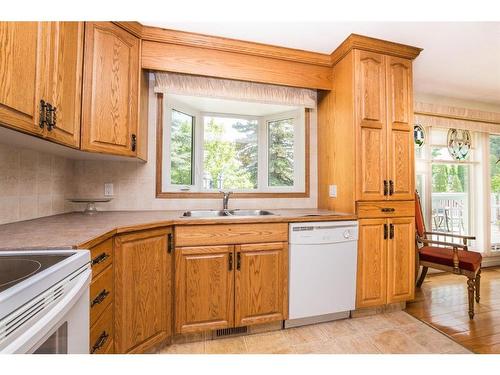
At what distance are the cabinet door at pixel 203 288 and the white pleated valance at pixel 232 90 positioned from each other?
141cm

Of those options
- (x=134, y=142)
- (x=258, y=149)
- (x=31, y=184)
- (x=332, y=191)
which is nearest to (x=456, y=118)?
(x=332, y=191)

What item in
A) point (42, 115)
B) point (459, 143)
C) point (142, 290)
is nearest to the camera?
point (42, 115)

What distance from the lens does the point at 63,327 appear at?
678 mm

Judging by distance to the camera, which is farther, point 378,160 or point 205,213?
point 205,213

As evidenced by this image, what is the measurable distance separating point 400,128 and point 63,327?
Result: 8.48ft

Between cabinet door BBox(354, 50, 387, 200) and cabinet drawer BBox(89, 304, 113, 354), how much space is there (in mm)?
1957

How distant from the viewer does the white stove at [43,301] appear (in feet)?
1.61

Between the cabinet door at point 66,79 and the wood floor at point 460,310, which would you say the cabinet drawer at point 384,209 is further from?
the cabinet door at point 66,79

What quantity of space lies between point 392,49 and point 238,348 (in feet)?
9.01

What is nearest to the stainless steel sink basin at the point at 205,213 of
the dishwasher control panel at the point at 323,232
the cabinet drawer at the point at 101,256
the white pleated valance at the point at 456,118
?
the dishwasher control panel at the point at 323,232

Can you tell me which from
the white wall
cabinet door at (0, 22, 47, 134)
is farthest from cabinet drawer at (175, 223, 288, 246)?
cabinet door at (0, 22, 47, 134)

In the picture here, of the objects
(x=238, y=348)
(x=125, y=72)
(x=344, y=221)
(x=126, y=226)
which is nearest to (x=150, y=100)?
(x=125, y=72)

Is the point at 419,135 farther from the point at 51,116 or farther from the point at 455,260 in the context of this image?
the point at 51,116

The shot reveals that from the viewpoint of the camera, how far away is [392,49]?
6.92ft
